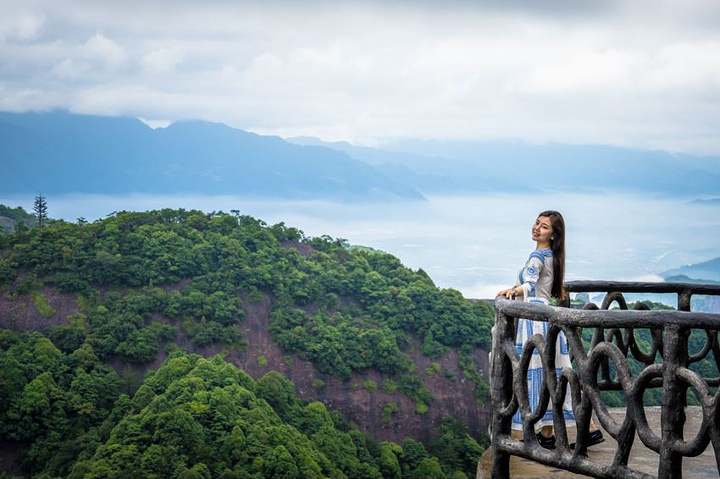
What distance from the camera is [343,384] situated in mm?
22594

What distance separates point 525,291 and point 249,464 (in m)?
12.8

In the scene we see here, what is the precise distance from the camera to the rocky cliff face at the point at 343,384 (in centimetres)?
2180

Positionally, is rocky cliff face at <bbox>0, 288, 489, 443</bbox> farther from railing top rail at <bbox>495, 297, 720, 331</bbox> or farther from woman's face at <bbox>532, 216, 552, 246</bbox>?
railing top rail at <bbox>495, 297, 720, 331</bbox>

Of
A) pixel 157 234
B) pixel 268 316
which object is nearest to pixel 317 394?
pixel 268 316

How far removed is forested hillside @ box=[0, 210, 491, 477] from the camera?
1703 centimetres

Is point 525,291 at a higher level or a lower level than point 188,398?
higher

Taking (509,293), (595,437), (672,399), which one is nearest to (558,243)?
(509,293)

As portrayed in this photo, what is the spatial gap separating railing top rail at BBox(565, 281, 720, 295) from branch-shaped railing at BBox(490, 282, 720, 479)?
1248 mm

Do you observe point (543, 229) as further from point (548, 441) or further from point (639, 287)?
point (548, 441)

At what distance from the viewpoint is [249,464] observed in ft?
53.2

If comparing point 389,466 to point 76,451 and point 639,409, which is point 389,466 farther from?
point 639,409

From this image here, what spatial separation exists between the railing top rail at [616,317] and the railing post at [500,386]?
0.15 meters

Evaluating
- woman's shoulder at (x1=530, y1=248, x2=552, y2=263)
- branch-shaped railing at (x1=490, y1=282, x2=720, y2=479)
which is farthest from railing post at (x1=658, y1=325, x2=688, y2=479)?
woman's shoulder at (x1=530, y1=248, x2=552, y2=263)

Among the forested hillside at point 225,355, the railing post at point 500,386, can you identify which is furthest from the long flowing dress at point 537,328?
the forested hillside at point 225,355
